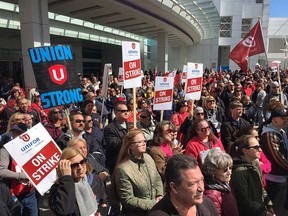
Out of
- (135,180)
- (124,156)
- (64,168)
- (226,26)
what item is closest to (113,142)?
(124,156)

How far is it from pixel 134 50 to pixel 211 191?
3.39 metres

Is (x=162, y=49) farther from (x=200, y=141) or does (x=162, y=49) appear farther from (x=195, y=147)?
(x=195, y=147)

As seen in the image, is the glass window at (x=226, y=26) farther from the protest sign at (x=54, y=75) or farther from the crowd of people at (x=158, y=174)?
the protest sign at (x=54, y=75)

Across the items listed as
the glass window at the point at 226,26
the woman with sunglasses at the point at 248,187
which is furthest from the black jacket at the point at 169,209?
the glass window at the point at 226,26

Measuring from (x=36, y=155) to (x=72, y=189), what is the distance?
77 centimetres

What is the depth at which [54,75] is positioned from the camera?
3.73 metres

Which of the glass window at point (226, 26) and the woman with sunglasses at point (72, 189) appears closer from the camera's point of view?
the woman with sunglasses at point (72, 189)

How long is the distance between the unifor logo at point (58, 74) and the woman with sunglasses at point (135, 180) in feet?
4.80

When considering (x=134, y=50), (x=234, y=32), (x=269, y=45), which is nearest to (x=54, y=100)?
(x=134, y=50)

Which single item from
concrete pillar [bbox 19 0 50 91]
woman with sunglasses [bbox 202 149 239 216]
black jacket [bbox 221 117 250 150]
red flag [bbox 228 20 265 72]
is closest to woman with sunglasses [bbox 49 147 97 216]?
woman with sunglasses [bbox 202 149 239 216]

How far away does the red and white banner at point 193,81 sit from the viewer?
20.0 ft

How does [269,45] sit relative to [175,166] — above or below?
above

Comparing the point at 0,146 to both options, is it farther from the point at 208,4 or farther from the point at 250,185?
the point at 208,4

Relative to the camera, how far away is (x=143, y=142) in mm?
2947
